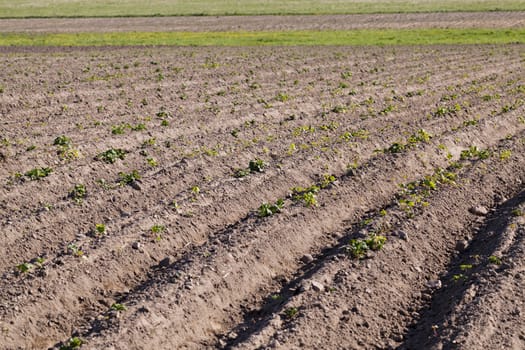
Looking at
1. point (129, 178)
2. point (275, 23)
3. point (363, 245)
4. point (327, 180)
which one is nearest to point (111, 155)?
point (129, 178)

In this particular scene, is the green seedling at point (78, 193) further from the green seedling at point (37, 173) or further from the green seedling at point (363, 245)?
the green seedling at point (363, 245)

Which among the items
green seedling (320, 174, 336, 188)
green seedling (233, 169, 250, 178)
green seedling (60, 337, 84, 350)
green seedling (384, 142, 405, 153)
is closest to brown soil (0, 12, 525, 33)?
green seedling (384, 142, 405, 153)

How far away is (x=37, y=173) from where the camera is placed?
47.9ft

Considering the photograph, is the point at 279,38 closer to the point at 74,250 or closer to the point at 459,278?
the point at 74,250

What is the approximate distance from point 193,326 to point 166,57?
2743 cm

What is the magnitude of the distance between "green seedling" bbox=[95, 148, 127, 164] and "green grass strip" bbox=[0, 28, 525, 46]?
1065 inches

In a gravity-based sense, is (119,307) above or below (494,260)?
above

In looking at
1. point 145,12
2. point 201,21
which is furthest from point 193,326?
point 145,12

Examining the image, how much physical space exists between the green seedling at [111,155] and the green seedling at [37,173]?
55.6 inches

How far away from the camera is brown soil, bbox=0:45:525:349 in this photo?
9.21m

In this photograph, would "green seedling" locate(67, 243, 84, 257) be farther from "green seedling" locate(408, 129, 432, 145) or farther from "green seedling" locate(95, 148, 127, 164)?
"green seedling" locate(408, 129, 432, 145)

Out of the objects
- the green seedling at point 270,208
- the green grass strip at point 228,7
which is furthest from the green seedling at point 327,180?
the green grass strip at point 228,7

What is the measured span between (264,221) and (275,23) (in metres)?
45.5

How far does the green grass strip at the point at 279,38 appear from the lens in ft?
139
